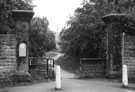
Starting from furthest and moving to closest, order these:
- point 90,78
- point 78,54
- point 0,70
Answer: point 78,54 < point 90,78 < point 0,70

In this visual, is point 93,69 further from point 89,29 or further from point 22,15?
point 89,29

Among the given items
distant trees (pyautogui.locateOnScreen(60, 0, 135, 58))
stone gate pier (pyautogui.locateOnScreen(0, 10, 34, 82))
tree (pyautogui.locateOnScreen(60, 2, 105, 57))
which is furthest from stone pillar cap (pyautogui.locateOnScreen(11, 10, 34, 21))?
tree (pyautogui.locateOnScreen(60, 2, 105, 57))

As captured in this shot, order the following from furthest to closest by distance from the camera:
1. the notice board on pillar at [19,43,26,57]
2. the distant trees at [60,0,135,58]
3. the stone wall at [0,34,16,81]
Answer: the distant trees at [60,0,135,58], the notice board on pillar at [19,43,26,57], the stone wall at [0,34,16,81]

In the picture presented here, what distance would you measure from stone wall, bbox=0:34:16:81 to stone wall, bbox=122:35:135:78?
525 cm

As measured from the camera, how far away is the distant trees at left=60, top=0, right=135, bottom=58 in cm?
1688

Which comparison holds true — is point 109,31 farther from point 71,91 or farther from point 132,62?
point 71,91

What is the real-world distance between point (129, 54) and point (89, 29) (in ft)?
22.1

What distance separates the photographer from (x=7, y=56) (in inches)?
405

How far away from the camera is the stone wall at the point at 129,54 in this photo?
1127 cm

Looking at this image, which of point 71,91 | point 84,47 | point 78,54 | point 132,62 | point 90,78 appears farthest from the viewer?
point 78,54

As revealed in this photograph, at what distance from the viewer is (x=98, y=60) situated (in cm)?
1259

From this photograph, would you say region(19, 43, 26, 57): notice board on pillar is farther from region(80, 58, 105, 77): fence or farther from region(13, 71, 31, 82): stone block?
region(80, 58, 105, 77): fence

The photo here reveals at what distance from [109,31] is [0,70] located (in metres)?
5.60

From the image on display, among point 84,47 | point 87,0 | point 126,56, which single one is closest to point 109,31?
point 126,56
